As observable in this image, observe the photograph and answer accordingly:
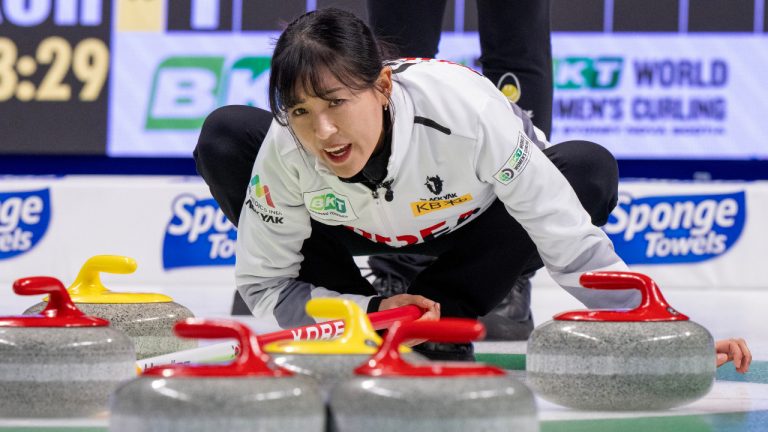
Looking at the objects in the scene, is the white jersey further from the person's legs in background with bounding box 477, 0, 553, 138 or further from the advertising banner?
the advertising banner

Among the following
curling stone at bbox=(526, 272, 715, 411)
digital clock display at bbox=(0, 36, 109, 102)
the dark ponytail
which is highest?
digital clock display at bbox=(0, 36, 109, 102)

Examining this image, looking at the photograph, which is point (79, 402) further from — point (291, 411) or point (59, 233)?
point (59, 233)

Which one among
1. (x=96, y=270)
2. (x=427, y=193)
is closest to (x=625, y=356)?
(x=427, y=193)

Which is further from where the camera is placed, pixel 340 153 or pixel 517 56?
pixel 517 56

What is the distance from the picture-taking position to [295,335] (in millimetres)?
1287

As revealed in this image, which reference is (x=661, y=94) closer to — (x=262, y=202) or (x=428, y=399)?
(x=262, y=202)

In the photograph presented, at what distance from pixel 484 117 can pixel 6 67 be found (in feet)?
12.4

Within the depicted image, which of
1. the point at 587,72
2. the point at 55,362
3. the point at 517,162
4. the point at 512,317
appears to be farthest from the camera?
the point at 587,72

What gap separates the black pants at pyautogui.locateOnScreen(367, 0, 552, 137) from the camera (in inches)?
81.6

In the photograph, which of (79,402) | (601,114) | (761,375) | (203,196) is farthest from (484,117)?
(601,114)

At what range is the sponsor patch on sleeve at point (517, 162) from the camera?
5.04ft

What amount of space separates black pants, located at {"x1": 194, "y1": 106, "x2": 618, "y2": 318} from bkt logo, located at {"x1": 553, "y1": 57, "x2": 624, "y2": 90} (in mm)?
2983

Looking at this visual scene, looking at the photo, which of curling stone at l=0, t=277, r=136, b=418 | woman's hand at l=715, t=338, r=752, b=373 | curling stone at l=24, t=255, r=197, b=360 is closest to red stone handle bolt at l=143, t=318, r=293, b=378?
curling stone at l=0, t=277, r=136, b=418

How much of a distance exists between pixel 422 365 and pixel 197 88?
4.26 metres
